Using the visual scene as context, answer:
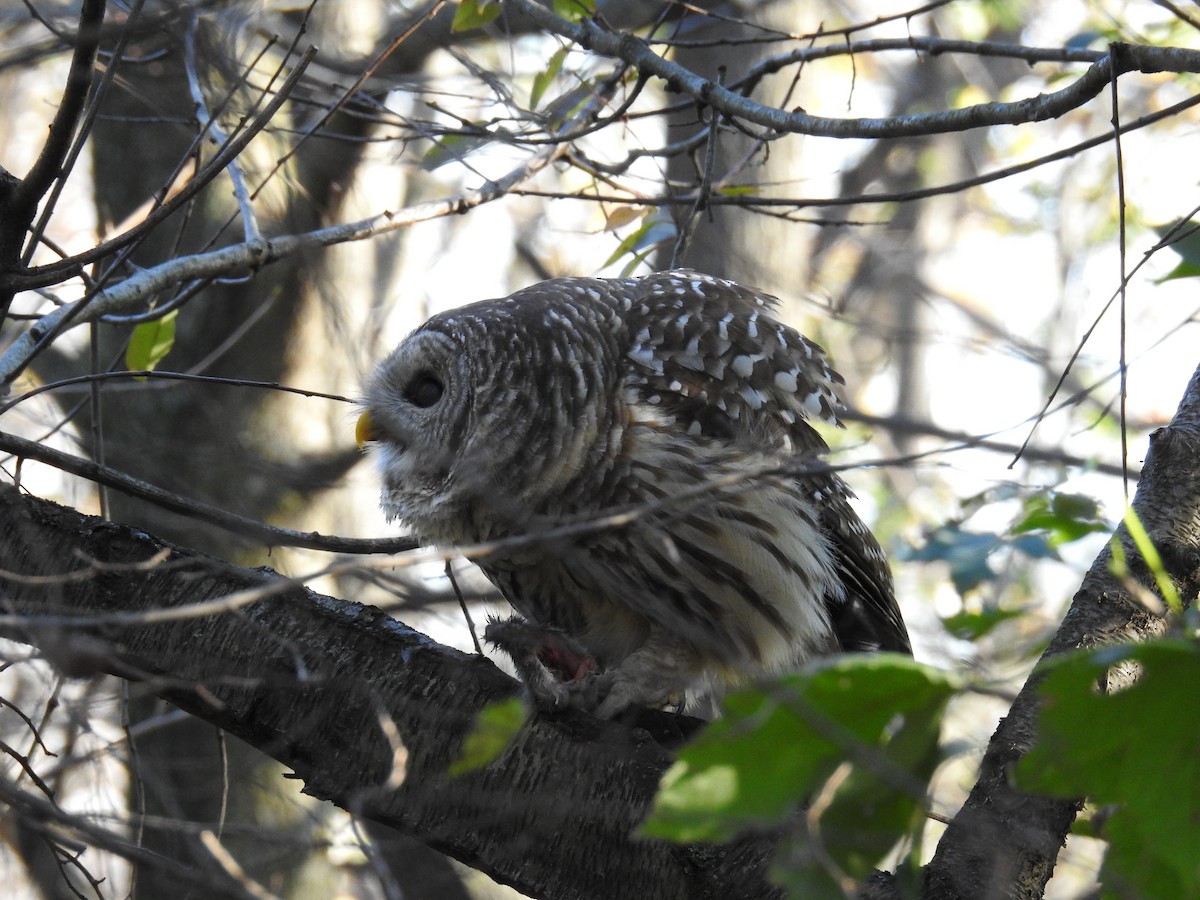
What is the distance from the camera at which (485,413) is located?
10.0 ft

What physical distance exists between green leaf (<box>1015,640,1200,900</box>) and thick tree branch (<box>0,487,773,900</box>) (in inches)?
38.0

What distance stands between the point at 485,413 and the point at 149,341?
0.89m

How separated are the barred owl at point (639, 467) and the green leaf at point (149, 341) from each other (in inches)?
23.9

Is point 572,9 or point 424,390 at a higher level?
point 572,9

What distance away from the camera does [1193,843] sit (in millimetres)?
986

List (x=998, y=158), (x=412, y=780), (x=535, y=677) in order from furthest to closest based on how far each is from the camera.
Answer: (x=998, y=158)
(x=535, y=677)
(x=412, y=780)

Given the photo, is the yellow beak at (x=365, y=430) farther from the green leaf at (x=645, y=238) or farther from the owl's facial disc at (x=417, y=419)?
the green leaf at (x=645, y=238)

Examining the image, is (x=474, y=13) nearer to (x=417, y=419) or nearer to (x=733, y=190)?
(x=733, y=190)

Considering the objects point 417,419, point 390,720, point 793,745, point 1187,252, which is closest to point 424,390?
point 417,419

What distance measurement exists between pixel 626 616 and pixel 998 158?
9569mm

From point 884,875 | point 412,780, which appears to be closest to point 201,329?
point 412,780

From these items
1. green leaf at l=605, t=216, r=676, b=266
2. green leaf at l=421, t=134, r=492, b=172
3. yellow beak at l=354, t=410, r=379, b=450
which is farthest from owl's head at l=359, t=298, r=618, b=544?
green leaf at l=421, t=134, r=492, b=172

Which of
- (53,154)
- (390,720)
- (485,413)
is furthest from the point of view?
(485,413)

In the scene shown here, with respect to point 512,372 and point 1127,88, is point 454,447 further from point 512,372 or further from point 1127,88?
point 1127,88
